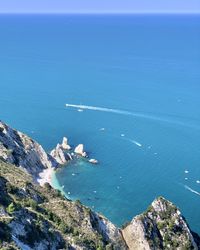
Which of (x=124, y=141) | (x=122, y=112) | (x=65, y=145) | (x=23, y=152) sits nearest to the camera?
(x=23, y=152)

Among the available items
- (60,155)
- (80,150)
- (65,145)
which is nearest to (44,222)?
(60,155)

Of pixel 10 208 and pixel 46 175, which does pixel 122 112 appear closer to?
pixel 46 175

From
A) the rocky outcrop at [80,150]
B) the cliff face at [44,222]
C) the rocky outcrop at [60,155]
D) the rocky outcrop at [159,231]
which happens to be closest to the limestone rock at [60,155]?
the rocky outcrop at [60,155]

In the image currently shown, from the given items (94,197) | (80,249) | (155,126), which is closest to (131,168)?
(94,197)

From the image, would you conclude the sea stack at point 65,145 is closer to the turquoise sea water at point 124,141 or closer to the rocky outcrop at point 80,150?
the rocky outcrop at point 80,150

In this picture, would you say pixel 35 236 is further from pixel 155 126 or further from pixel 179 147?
pixel 155 126

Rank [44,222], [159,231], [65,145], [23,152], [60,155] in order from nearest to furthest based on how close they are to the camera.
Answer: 1. [44,222]
2. [159,231]
3. [23,152]
4. [60,155]
5. [65,145]
